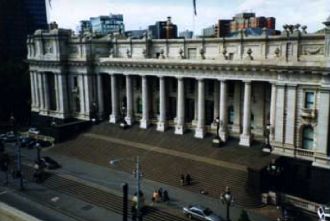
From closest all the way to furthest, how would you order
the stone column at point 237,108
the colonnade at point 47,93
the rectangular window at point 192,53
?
the stone column at point 237,108 → the rectangular window at point 192,53 → the colonnade at point 47,93

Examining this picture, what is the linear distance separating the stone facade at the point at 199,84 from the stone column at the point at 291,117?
0.11m

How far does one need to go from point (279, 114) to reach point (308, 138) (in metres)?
4.00

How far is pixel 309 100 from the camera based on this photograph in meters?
41.0

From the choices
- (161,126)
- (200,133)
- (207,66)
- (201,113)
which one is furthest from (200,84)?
(161,126)

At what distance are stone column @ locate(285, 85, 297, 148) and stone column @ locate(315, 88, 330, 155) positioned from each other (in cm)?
291

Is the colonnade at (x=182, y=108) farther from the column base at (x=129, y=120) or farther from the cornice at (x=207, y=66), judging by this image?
the cornice at (x=207, y=66)

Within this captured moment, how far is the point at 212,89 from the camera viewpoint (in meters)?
53.4

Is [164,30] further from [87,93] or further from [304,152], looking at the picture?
[304,152]

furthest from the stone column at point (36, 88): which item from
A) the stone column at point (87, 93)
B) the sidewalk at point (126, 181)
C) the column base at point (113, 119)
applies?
the sidewalk at point (126, 181)

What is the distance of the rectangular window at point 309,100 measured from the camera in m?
40.7

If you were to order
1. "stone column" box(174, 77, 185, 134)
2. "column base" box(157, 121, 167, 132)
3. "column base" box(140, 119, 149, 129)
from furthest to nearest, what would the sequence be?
"column base" box(140, 119, 149, 129) < "column base" box(157, 121, 167, 132) < "stone column" box(174, 77, 185, 134)

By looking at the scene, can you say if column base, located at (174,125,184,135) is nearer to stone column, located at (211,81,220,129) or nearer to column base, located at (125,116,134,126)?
stone column, located at (211,81,220,129)

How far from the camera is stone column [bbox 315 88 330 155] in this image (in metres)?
38.9

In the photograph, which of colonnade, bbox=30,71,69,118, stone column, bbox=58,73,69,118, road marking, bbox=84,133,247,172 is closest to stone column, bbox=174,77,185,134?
road marking, bbox=84,133,247,172
